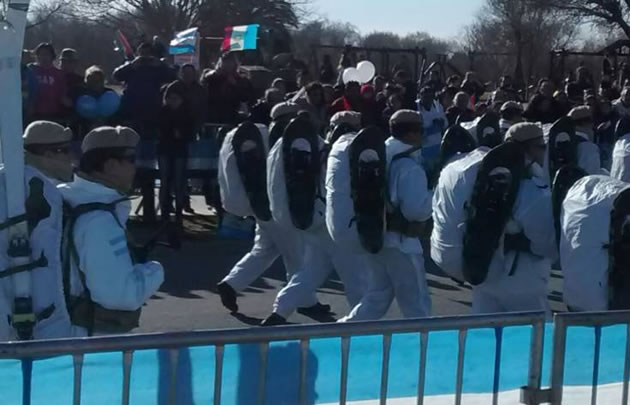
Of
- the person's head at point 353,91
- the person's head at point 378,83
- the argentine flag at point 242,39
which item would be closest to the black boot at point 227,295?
the person's head at point 353,91

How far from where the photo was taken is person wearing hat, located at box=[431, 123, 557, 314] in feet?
20.9

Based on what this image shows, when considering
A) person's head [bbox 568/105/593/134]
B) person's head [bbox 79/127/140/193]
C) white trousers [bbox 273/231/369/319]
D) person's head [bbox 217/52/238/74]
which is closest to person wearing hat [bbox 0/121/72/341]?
person's head [bbox 79/127/140/193]

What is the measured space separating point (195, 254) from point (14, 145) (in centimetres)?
756

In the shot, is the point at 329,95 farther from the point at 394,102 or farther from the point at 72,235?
the point at 72,235

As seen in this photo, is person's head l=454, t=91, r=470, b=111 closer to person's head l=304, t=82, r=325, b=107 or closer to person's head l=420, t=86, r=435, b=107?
person's head l=420, t=86, r=435, b=107

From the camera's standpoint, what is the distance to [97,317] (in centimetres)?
493

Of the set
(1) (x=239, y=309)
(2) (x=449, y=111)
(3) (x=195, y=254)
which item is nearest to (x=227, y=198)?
(1) (x=239, y=309)

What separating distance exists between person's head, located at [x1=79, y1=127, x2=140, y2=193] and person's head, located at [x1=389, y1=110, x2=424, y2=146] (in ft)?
9.28

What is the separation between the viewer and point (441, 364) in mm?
4426

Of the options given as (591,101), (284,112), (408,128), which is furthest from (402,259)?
(591,101)

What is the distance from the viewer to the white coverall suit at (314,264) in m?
8.51

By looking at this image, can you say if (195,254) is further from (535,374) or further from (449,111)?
(535,374)

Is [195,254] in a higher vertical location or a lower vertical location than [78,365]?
lower

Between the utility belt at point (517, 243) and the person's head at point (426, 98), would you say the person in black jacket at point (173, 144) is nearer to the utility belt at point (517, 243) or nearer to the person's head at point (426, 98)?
the person's head at point (426, 98)
